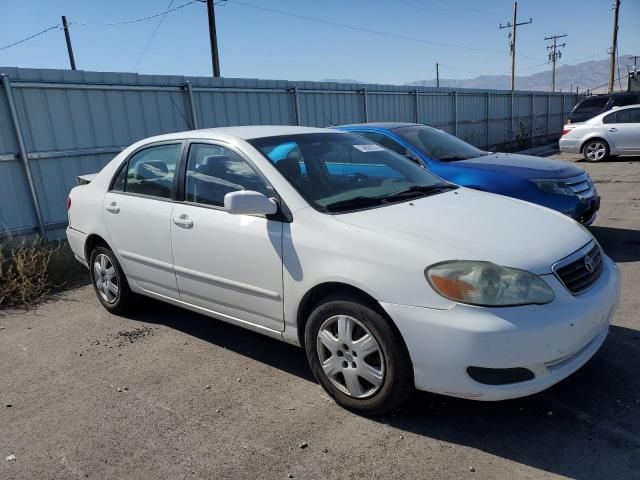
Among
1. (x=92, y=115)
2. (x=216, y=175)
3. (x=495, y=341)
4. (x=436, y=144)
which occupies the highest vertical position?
(x=92, y=115)

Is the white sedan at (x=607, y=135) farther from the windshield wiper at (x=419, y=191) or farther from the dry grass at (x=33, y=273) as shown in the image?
the dry grass at (x=33, y=273)

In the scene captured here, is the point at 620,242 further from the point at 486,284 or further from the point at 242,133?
the point at 242,133

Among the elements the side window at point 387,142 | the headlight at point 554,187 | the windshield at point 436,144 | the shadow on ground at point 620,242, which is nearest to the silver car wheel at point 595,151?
the shadow on ground at point 620,242

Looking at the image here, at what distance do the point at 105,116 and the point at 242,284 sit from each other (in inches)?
A: 224

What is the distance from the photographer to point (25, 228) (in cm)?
694

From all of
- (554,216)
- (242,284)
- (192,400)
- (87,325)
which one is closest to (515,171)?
(554,216)

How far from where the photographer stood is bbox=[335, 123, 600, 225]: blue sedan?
219 inches

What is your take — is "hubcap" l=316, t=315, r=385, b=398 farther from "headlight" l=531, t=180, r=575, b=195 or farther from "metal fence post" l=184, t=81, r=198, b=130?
"metal fence post" l=184, t=81, r=198, b=130

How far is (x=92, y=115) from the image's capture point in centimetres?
764

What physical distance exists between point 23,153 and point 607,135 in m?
13.9

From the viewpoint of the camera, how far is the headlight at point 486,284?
8.21 ft

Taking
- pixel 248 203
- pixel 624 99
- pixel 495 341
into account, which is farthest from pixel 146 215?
pixel 624 99

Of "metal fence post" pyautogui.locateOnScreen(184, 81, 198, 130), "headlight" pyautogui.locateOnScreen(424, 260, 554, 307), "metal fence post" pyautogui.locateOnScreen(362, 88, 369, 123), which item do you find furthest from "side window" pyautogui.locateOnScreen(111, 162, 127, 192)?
"metal fence post" pyautogui.locateOnScreen(362, 88, 369, 123)

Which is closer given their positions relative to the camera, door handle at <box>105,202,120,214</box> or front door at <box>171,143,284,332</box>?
front door at <box>171,143,284,332</box>
